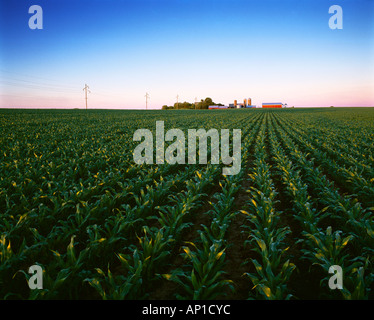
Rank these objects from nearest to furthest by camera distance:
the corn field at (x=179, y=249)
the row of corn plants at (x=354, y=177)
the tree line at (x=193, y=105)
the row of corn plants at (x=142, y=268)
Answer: the row of corn plants at (x=142, y=268), the corn field at (x=179, y=249), the row of corn plants at (x=354, y=177), the tree line at (x=193, y=105)

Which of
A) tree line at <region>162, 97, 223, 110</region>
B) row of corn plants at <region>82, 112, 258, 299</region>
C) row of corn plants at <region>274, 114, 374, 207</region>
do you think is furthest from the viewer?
tree line at <region>162, 97, 223, 110</region>

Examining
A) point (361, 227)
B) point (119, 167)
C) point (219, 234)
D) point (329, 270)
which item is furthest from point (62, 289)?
point (119, 167)

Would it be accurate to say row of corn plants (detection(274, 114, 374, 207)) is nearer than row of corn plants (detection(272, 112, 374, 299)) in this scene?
No

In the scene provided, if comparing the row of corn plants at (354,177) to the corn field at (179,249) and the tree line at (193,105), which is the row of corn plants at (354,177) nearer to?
the corn field at (179,249)

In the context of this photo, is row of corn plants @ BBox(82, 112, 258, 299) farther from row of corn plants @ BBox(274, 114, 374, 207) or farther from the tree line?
the tree line

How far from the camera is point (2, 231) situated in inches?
148

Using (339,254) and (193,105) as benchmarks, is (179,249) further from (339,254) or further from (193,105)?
(193,105)

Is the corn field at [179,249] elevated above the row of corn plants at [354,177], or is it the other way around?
the row of corn plants at [354,177]

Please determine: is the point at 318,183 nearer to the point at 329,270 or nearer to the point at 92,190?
the point at 329,270

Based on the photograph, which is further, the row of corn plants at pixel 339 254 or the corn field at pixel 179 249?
the corn field at pixel 179 249

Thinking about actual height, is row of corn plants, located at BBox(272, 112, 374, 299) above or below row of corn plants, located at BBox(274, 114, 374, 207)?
below

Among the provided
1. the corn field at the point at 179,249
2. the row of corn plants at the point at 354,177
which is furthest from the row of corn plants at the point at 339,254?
the row of corn plants at the point at 354,177

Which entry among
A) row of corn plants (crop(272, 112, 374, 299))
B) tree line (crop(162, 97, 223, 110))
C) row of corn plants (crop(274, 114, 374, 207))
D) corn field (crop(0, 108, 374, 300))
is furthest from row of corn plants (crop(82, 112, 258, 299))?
tree line (crop(162, 97, 223, 110))

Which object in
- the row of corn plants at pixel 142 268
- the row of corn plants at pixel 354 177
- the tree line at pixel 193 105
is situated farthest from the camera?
the tree line at pixel 193 105
